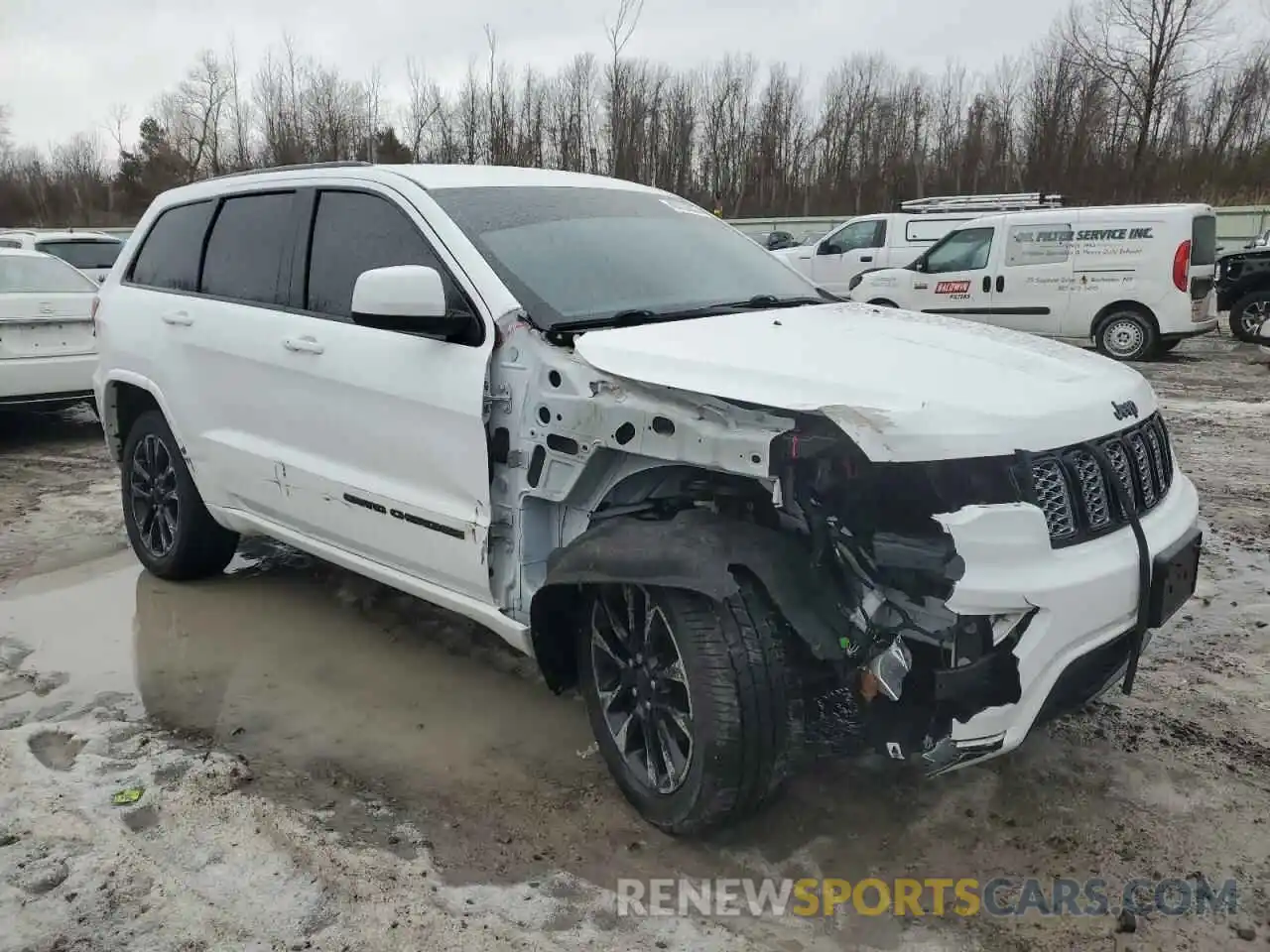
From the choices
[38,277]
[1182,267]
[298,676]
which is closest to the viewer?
[298,676]

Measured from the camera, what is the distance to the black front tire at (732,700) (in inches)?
99.2

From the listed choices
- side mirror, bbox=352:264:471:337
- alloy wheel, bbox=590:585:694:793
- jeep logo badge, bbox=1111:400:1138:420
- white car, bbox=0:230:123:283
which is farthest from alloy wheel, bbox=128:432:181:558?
white car, bbox=0:230:123:283

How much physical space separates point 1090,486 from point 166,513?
409cm

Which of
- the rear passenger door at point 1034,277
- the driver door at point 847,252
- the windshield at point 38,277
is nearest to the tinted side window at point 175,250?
the windshield at point 38,277

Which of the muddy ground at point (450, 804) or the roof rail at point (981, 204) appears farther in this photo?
the roof rail at point (981, 204)

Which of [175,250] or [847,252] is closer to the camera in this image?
[175,250]

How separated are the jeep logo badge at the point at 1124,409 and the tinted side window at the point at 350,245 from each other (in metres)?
2.13

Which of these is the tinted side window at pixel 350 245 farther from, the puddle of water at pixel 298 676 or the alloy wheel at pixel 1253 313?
the alloy wheel at pixel 1253 313

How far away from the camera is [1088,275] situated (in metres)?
12.2

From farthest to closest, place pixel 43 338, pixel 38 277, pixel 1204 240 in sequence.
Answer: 1. pixel 1204 240
2. pixel 38 277
3. pixel 43 338

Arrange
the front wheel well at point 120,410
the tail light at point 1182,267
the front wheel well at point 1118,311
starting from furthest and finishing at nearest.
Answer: the front wheel well at point 1118,311
the tail light at point 1182,267
the front wheel well at point 120,410

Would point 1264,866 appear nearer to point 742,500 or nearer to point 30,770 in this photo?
point 742,500

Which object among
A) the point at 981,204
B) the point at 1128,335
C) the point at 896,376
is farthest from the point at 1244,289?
the point at 896,376

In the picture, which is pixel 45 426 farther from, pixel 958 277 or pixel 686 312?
pixel 958 277
